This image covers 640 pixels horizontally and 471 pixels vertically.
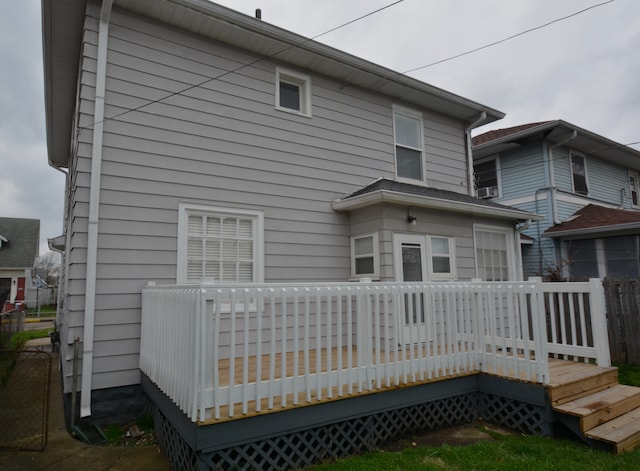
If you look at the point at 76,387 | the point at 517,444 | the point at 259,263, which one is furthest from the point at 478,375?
the point at 76,387

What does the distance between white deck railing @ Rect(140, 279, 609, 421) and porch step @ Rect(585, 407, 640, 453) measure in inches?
23.3

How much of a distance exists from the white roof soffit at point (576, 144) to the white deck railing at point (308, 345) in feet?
27.2

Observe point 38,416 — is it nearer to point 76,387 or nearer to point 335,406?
point 76,387

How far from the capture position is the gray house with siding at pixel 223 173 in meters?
4.39

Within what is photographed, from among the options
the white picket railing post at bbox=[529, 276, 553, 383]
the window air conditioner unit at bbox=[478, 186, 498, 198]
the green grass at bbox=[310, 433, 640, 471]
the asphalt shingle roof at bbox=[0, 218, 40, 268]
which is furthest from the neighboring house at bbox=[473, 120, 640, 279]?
the asphalt shingle roof at bbox=[0, 218, 40, 268]

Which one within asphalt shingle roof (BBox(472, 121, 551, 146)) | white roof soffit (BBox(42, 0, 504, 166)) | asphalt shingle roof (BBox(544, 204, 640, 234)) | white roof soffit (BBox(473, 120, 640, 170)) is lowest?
asphalt shingle roof (BBox(544, 204, 640, 234))

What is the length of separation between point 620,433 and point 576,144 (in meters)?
11.6

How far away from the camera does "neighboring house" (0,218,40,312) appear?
21.8 m

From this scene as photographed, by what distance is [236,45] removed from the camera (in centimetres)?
564

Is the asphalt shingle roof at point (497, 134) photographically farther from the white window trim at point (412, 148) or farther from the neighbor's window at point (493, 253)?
the neighbor's window at point (493, 253)

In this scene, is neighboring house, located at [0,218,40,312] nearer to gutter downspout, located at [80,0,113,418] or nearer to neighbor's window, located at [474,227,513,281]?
gutter downspout, located at [80,0,113,418]

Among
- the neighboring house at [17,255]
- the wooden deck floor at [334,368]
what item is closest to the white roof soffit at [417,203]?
the wooden deck floor at [334,368]

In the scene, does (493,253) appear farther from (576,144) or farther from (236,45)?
(576,144)

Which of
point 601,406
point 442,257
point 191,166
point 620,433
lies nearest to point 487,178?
point 442,257
